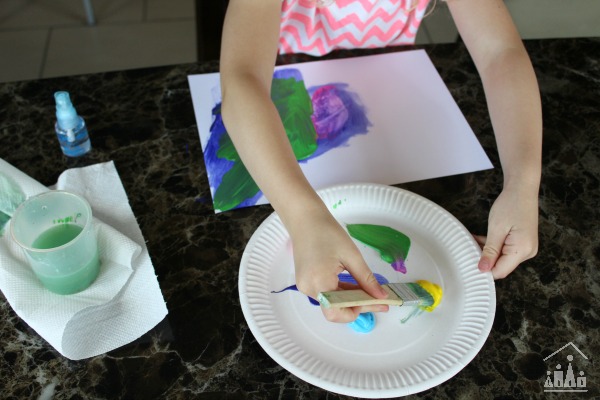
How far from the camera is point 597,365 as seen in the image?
719 mm

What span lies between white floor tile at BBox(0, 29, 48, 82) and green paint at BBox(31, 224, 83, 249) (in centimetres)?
141

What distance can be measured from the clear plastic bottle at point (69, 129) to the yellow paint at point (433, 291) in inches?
21.9

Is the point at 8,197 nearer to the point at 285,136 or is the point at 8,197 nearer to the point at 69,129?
the point at 69,129

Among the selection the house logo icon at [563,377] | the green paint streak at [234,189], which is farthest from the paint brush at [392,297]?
the green paint streak at [234,189]

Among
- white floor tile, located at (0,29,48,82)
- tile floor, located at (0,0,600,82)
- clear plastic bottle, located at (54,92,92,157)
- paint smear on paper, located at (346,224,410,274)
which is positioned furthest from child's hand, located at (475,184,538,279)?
white floor tile, located at (0,29,48,82)

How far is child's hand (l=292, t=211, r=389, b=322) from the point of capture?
26.0 inches

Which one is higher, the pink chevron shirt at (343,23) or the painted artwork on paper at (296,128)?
the pink chevron shirt at (343,23)

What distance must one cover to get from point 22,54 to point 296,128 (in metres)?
1.50

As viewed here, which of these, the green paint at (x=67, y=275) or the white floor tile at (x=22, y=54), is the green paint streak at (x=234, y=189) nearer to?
Result: the green paint at (x=67, y=275)

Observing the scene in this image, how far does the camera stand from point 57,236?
2.42 feet

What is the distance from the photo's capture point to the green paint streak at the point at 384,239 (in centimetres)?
80

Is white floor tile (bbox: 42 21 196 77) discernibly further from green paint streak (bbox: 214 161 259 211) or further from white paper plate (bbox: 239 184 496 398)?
white paper plate (bbox: 239 184 496 398)

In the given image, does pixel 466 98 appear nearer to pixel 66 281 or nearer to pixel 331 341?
pixel 331 341

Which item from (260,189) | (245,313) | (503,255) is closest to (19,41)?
(260,189)
